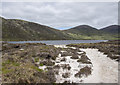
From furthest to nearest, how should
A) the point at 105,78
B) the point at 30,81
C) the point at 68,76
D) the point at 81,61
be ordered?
the point at 81,61 < the point at 68,76 < the point at 105,78 < the point at 30,81

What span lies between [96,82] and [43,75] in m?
5.52

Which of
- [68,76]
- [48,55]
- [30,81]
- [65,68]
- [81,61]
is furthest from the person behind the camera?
[48,55]

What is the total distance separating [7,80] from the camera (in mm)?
10977

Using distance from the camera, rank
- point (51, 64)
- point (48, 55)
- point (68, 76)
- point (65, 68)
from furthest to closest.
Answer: point (48, 55) < point (51, 64) < point (65, 68) < point (68, 76)

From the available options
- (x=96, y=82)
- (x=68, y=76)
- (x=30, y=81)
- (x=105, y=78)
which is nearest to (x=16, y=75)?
(x=30, y=81)

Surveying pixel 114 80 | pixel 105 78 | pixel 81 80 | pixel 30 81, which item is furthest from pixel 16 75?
pixel 114 80

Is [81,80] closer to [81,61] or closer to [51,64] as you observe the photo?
[51,64]

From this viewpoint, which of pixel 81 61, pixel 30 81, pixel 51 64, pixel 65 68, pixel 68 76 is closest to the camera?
pixel 30 81

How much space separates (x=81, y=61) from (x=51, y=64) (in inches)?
211

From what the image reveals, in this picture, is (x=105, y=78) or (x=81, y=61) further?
(x=81, y=61)

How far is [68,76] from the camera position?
12.2 m

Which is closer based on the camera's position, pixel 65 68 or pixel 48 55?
pixel 65 68

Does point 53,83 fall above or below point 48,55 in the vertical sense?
below

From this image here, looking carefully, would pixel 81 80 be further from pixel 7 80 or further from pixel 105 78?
pixel 7 80
